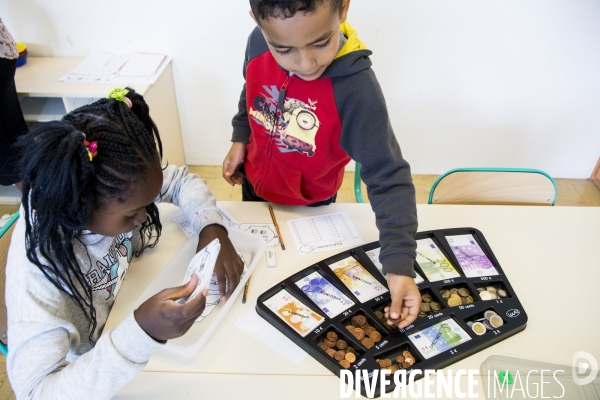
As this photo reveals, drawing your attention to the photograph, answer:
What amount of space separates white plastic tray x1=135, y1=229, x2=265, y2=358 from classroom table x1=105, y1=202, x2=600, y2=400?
2cm

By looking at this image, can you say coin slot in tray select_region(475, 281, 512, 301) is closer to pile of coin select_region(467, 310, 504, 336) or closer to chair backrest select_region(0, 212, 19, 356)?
pile of coin select_region(467, 310, 504, 336)

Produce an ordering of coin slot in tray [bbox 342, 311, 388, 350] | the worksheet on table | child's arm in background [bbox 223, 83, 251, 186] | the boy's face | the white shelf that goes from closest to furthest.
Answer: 1. the boy's face
2. coin slot in tray [bbox 342, 311, 388, 350]
3. the worksheet on table
4. child's arm in background [bbox 223, 83, 251, 186]
5. the white shelf

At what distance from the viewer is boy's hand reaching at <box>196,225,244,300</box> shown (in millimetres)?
980

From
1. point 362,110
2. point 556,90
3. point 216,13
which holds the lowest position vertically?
point 556,90


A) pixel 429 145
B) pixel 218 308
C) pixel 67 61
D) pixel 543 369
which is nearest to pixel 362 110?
pixel 218 308

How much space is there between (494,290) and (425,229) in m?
0.25

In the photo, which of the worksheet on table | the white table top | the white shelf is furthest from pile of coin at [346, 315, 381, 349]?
the white shelf

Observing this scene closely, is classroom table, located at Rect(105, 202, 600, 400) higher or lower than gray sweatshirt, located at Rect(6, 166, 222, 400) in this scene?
lower

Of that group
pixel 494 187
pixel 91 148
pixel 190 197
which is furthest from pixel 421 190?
pixel 91 148

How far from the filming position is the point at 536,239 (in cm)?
120

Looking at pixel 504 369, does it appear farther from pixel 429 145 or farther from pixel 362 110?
pixel 429 145

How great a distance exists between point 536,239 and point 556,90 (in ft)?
5.11

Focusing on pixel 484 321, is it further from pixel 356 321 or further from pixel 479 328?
pixel 356 321

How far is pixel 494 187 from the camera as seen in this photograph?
1394 mm
